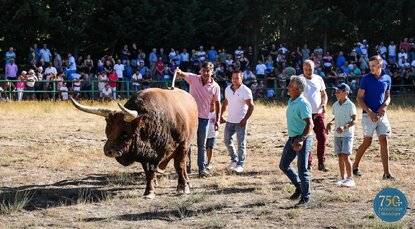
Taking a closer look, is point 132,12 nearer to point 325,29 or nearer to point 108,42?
point 108,42

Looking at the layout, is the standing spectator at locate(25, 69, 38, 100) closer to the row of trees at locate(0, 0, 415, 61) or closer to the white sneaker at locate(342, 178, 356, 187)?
the row of trees at locate(0, 0, 415, 61)

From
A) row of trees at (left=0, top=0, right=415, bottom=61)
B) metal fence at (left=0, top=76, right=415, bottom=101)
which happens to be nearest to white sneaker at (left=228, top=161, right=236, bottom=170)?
metal fence at (left=0, top=76, right=415, bottom=101)

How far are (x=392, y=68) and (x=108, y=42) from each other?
42.7 feet

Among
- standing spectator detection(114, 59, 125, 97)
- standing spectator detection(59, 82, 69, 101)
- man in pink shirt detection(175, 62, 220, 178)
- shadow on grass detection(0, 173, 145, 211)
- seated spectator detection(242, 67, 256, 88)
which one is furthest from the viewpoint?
seated spectator detection(242, 67, 256, 88)

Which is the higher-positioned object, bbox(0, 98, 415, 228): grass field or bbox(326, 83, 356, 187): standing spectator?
bbox(326, 83, 356, 187): standing spectator

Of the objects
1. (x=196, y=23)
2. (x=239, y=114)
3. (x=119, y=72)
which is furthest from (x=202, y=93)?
(x=196, y=23)

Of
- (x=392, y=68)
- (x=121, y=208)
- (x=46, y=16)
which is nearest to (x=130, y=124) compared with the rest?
(x=121, y=208)

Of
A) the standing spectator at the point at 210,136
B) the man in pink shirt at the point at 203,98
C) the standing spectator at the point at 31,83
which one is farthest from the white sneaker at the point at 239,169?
the standing spectator at the point at 31,83

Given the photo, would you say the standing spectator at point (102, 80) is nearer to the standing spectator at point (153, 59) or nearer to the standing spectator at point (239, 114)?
the standing spectator at point (153, 59)

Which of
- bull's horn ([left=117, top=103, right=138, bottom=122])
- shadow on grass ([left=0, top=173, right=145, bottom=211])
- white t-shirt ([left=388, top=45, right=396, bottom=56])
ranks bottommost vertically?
shadow on grass ([left=0, top=173, right=145, bottom=211])

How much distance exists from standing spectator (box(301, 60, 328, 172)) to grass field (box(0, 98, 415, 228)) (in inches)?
16.0

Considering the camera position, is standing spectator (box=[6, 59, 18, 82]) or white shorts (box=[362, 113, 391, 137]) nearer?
white shorts (box=[362, 113, 391, 137])

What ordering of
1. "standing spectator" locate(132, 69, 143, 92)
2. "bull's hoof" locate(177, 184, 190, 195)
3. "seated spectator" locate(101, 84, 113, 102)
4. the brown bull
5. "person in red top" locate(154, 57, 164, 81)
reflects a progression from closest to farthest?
1. the brown bull
2. "bull's hoof" locate(177, 184, 190, 195)
3. "seated spectator" locate(101, 84, 113, 102)
4. "standing spectator" locate(132, 69, 143, 92)
5. "person in red top" locate(154, 57, 164, 81)

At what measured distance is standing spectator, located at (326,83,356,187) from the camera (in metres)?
10.6
